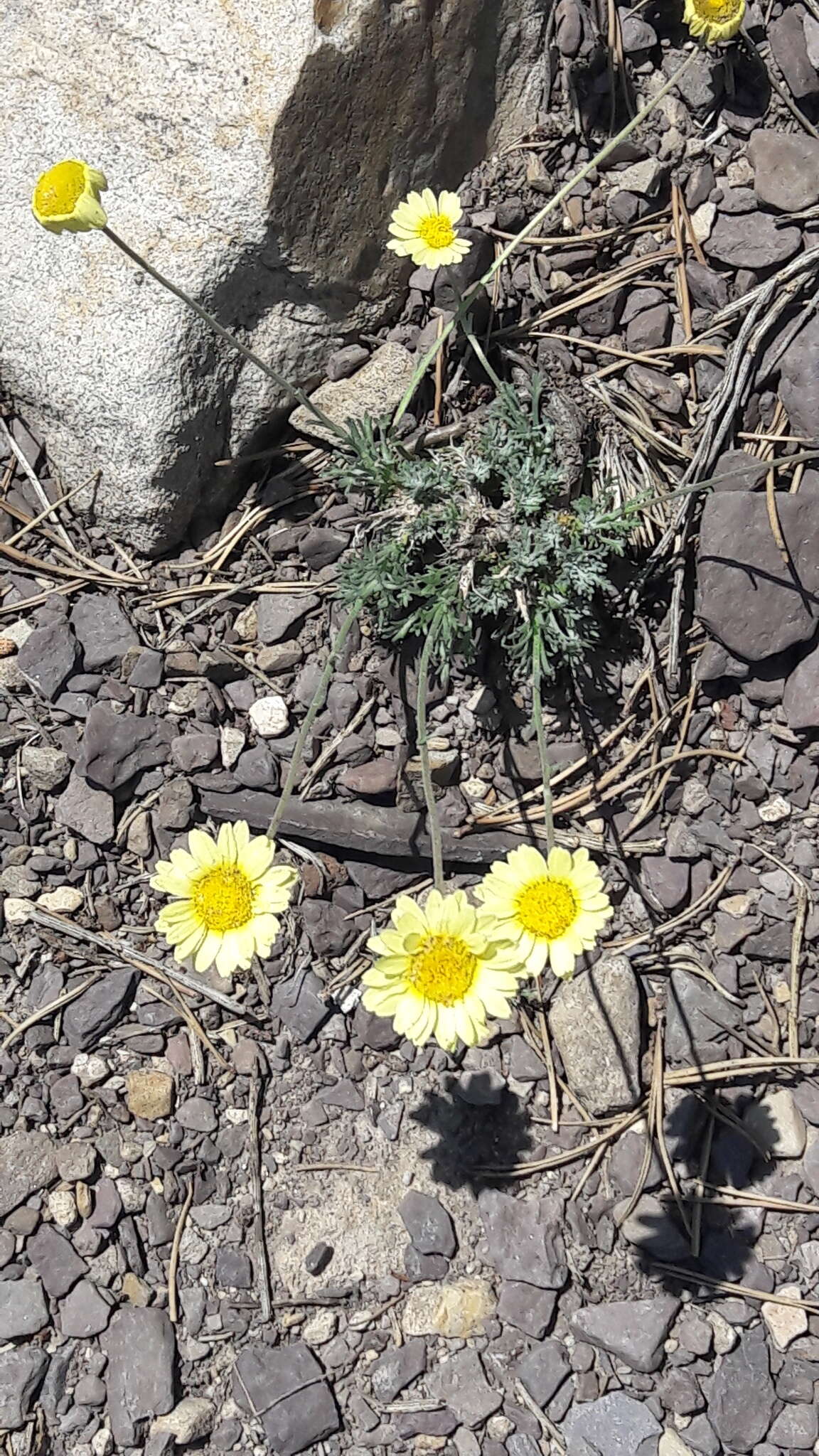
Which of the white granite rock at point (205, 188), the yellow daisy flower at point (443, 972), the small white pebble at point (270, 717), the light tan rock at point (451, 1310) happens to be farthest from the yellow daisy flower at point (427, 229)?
the light tan rock at point (451, 1310)

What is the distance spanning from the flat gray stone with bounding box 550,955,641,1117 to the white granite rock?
2.05 metres

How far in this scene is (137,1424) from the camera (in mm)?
3305

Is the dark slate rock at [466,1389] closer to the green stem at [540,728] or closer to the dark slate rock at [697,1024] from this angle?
the dark slate rock at [697,1024]

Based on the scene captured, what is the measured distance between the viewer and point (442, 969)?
285 centimetres

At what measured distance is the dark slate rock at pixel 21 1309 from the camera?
11.1 feet

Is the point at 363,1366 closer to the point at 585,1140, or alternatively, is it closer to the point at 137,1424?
the point at 137,1424

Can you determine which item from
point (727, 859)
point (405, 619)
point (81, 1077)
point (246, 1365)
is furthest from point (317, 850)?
point (246, 1365)

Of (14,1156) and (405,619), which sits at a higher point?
(405,619)

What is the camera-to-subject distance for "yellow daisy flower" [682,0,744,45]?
3.23m

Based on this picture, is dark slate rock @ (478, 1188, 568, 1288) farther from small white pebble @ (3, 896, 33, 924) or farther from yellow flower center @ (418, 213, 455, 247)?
yellow flower center @ (418, 213, 455, 247)

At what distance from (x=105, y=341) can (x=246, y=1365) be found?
3.18 m

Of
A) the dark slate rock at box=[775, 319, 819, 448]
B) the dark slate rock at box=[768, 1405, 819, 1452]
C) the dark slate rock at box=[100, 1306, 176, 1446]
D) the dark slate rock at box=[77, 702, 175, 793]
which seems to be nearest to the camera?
the dark slate rock at box=[768, 1405, 819, 1452]

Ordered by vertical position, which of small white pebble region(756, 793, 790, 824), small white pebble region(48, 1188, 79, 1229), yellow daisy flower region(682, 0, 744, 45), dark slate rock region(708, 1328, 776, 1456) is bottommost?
dark slate rock region(708, 1328, 776, 1456)

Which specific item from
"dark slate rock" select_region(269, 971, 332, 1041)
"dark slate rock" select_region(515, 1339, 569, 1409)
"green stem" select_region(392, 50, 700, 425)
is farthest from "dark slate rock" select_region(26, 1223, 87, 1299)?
"green stem" select_region(392, 50, 700, 425)
